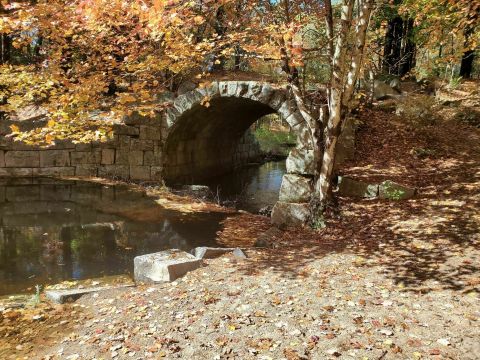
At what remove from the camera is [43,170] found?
1257cm

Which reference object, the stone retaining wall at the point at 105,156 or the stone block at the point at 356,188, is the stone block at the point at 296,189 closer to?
the stone block at the point at 356,188

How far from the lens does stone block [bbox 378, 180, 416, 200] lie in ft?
25.3

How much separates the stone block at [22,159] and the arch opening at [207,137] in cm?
404

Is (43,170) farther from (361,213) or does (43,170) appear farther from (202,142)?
(361,213)

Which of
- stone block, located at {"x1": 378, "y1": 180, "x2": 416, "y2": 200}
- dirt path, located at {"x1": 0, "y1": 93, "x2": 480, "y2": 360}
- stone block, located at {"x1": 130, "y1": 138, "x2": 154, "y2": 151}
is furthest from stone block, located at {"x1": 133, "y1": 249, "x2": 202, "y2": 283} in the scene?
stone block, located at {"x1": 130, "y1": 138, "x2": 154, "y2": 151}

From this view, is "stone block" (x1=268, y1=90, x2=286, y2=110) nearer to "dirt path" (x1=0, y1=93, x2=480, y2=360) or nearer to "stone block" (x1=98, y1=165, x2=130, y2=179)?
"dirt path" (x1=0, y1=93, x2=480, y2=360)

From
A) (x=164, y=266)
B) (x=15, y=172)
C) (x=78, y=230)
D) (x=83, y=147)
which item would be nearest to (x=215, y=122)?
(x=83, y=147)

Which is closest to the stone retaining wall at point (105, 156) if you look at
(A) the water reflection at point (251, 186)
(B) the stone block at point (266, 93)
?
(A) the water reflection at point (251, 186)

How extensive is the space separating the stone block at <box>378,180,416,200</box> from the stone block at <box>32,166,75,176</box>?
30.7ft

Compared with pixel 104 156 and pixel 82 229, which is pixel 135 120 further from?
pixel 82 229

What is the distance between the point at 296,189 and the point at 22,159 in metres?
8.91

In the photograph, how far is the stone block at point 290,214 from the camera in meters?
7.93

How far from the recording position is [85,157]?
12.6 metres

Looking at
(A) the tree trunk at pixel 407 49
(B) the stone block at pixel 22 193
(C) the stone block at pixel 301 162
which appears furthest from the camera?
(A) the tree trunk at pixel 407 49
